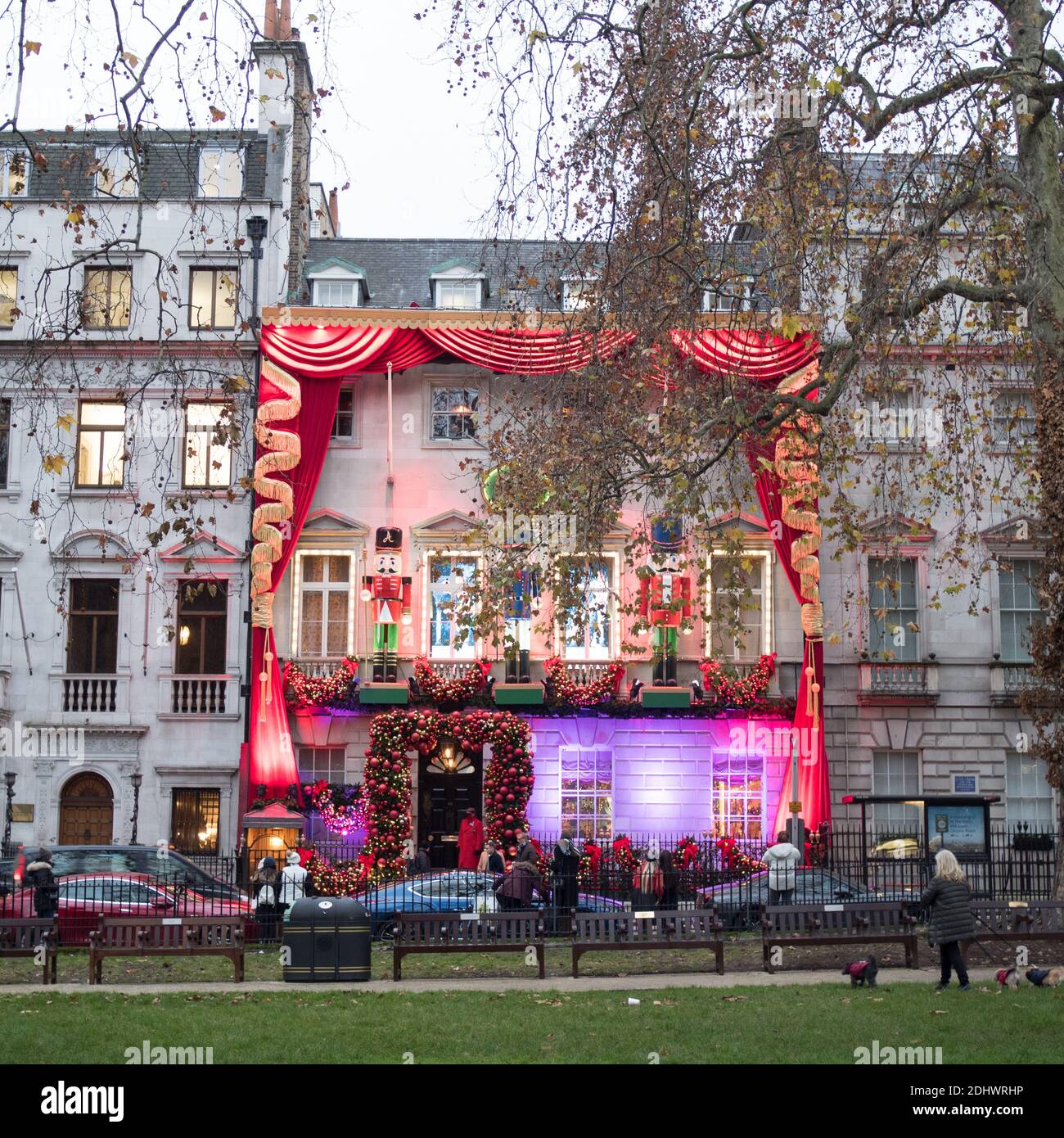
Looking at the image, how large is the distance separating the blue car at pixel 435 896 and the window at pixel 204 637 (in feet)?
35.7

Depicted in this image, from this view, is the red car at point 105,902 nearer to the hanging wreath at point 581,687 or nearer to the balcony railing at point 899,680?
→ the hanging wreath at point 581,687

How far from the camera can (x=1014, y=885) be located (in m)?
27.6

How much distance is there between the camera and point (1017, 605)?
34250 millimetres

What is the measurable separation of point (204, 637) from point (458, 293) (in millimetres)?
9723

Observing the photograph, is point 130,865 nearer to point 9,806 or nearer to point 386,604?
point 9,806

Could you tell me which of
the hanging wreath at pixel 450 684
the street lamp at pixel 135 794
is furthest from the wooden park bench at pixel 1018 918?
the street lamp at pixel 135 794

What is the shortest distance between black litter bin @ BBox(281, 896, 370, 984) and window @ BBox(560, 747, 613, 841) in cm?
1587

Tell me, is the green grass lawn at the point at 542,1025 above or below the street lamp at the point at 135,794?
below

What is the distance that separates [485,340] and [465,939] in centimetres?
1733

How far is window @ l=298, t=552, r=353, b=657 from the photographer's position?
1351 inches

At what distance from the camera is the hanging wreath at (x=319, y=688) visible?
32.9 metres

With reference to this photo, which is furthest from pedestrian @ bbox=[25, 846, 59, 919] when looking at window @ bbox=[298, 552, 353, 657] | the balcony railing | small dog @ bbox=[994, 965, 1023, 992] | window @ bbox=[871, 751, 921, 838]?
window @ bbox=[871, 751, 921, 838]

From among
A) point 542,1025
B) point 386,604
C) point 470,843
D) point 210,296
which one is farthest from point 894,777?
point 542,1025

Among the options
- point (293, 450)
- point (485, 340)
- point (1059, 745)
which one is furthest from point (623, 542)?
point (1059, 745)
